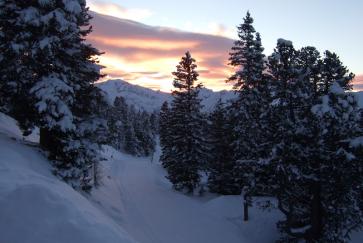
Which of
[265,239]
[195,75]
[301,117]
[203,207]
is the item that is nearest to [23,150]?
[301,117]

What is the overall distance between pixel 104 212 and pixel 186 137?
1976cm

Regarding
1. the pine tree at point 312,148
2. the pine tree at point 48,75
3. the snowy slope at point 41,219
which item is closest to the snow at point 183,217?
the pine tree at point 48,75

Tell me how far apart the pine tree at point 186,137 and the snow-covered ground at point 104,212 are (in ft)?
6.16

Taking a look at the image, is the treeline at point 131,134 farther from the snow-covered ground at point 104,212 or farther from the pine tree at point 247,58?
the pine tree at point 247,58

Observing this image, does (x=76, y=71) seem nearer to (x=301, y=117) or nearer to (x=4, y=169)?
(x=4, y=169)

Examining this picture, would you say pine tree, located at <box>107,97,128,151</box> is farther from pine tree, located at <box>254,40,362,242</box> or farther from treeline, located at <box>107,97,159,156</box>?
pine tree, located at <box>254,40,362,242</box>

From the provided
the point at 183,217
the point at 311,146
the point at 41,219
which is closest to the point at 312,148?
the point at 311,146

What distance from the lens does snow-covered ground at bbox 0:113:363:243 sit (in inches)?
399

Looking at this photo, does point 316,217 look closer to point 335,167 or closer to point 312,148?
point 335,167

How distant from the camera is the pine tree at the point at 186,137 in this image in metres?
40.3

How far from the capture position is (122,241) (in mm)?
10562

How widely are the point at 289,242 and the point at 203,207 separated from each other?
12431mm

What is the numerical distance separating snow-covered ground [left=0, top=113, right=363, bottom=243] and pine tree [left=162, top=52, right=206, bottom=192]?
1.88 metres

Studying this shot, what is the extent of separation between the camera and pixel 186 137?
40.5 m
